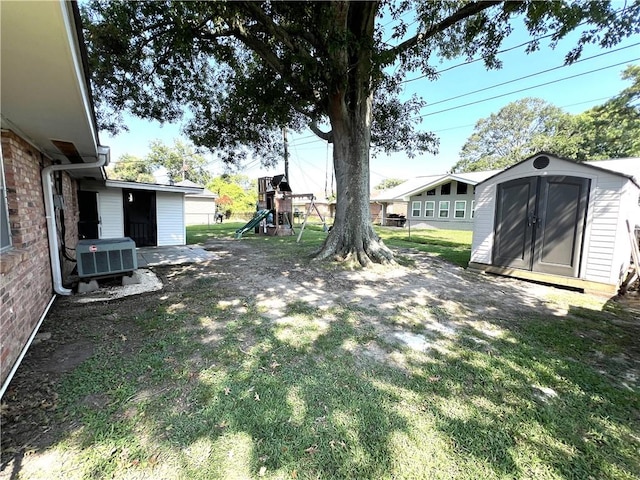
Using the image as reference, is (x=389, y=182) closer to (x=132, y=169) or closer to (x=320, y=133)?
(x=132, y=169)

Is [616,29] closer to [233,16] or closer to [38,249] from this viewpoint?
[233,16]

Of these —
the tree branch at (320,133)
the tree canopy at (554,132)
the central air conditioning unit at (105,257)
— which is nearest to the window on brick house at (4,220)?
the central air conditioning unit at (105,257)

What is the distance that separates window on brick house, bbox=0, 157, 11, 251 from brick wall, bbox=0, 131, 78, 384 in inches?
3.6

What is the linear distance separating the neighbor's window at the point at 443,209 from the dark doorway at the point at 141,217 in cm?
1923

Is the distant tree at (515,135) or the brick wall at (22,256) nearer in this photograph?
the brick wall at (22,256)

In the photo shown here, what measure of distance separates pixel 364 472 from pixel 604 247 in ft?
19.5

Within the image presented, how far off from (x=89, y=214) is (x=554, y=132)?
37133 millimetres

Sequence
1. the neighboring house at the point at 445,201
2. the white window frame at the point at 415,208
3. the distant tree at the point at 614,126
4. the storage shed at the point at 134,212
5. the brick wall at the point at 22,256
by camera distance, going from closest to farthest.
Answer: the brick wall at the point at 22,256
the storage shed at the point at 134,212
the neighboring house at the point at 445,201
the distant tree at the point at 614,126
the white window frame at the point at 415,208

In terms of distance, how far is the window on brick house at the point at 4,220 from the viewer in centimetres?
275

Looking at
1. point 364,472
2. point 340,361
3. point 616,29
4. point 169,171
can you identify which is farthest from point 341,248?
point 169,171

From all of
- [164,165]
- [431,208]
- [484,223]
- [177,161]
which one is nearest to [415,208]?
[431,208]

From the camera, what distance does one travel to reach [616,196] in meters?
4.73

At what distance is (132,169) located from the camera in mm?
40875

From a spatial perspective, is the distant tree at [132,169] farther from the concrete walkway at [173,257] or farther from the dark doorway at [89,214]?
the concrete walkway at [173,257]
